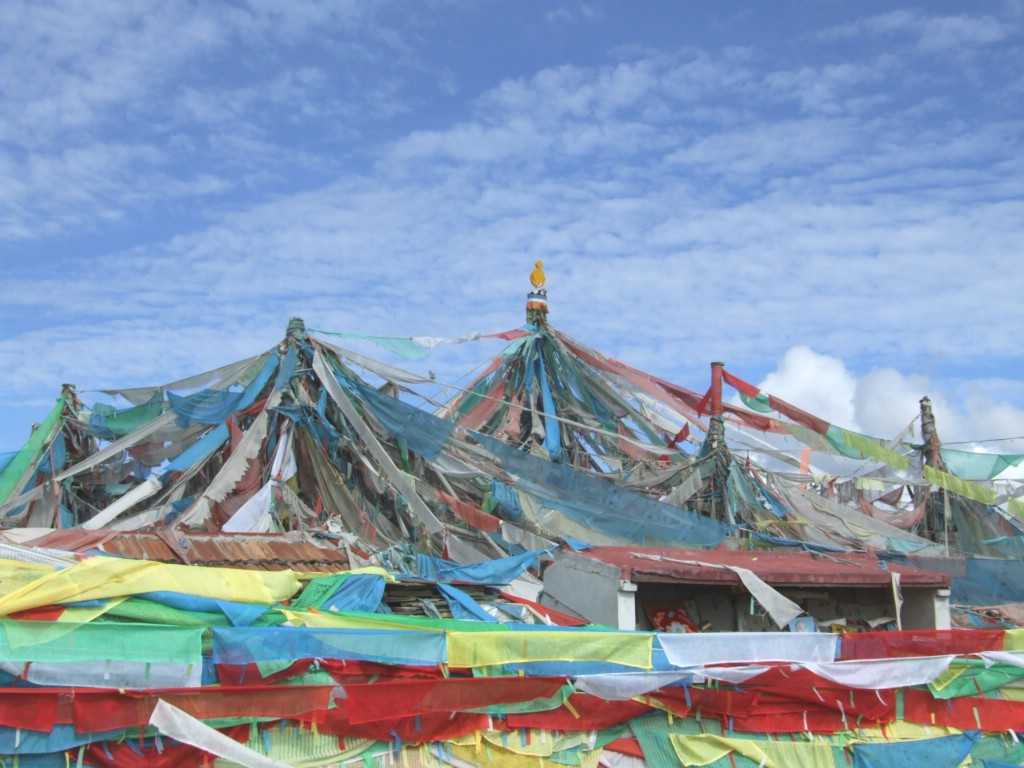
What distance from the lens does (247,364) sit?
1756 centimetres

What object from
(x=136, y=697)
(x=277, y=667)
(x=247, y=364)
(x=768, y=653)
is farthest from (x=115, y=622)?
(x=247, y=364)

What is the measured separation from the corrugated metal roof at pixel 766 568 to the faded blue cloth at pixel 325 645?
4133 mm

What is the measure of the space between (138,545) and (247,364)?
5.23 metres

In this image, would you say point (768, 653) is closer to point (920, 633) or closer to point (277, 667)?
point (920, 633)


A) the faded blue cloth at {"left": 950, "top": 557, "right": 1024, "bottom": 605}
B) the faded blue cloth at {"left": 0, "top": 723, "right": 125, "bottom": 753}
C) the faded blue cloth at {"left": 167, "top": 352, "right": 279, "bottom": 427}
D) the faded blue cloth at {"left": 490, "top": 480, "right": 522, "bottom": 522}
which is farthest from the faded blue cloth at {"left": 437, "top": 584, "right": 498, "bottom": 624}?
the faded blue cloth at {"left": 950, "top": 557, "right": 1024, "bottom": 605}

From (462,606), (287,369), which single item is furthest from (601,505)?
(287,369)

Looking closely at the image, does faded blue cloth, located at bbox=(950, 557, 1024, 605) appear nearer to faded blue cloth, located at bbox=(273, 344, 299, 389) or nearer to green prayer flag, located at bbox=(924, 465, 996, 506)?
green prayer flag, located at bbox=(924, 465, 996, 506)

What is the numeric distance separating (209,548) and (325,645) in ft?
12.4

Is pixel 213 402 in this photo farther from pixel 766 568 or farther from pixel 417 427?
pixel 766 568

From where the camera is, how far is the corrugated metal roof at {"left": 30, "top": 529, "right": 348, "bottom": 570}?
12719 millimetres

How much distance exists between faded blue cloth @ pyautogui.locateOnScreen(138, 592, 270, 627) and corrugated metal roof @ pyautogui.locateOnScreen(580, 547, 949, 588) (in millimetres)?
5459

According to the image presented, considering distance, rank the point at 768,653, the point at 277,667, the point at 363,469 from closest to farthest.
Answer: the point at 277,667, the point at 768,653, the point at 363,469

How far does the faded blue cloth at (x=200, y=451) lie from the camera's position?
16109 millimetres

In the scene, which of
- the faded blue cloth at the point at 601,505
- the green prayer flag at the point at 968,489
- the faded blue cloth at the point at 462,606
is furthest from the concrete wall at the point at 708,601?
the green prayer flag at the point at 968,489
